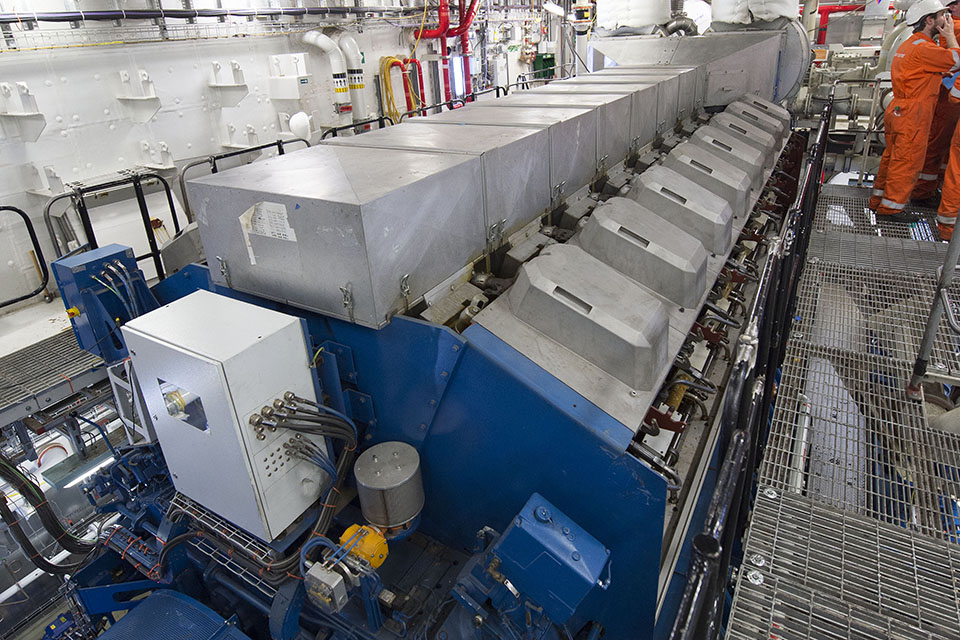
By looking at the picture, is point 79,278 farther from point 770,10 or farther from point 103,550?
point 770,10

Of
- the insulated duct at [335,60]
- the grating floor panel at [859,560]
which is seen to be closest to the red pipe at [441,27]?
the insulated duct at [335,60]

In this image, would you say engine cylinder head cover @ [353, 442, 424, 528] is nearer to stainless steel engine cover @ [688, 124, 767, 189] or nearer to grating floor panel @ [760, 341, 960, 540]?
grating floor panel @ [760, 341, 960, 540]

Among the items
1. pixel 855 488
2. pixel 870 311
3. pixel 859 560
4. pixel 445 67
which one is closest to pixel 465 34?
pixel 445 67

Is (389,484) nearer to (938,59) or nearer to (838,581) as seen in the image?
(838,581)

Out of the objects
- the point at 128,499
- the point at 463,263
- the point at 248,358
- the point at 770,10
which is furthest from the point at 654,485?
the point at 770,10

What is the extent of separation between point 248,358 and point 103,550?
2.06 metres

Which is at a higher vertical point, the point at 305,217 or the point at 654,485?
the point at 305,217

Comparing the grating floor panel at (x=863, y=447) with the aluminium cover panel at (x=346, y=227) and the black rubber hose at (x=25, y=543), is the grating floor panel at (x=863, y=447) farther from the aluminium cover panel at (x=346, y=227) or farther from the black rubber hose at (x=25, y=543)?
the black rubber hose at (x=25, y=543)

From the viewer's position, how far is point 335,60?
7426 millimetres

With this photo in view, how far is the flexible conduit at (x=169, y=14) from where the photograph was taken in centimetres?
452

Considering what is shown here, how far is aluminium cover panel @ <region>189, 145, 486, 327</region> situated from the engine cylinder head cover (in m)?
0.58

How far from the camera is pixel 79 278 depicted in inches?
120

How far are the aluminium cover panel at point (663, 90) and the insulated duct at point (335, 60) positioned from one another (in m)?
3.75

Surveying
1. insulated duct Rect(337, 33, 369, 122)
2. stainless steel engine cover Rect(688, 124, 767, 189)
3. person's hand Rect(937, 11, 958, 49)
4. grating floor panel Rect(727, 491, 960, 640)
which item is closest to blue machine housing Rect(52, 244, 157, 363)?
grating floor panel Rect(727, 491, 960, 640)
